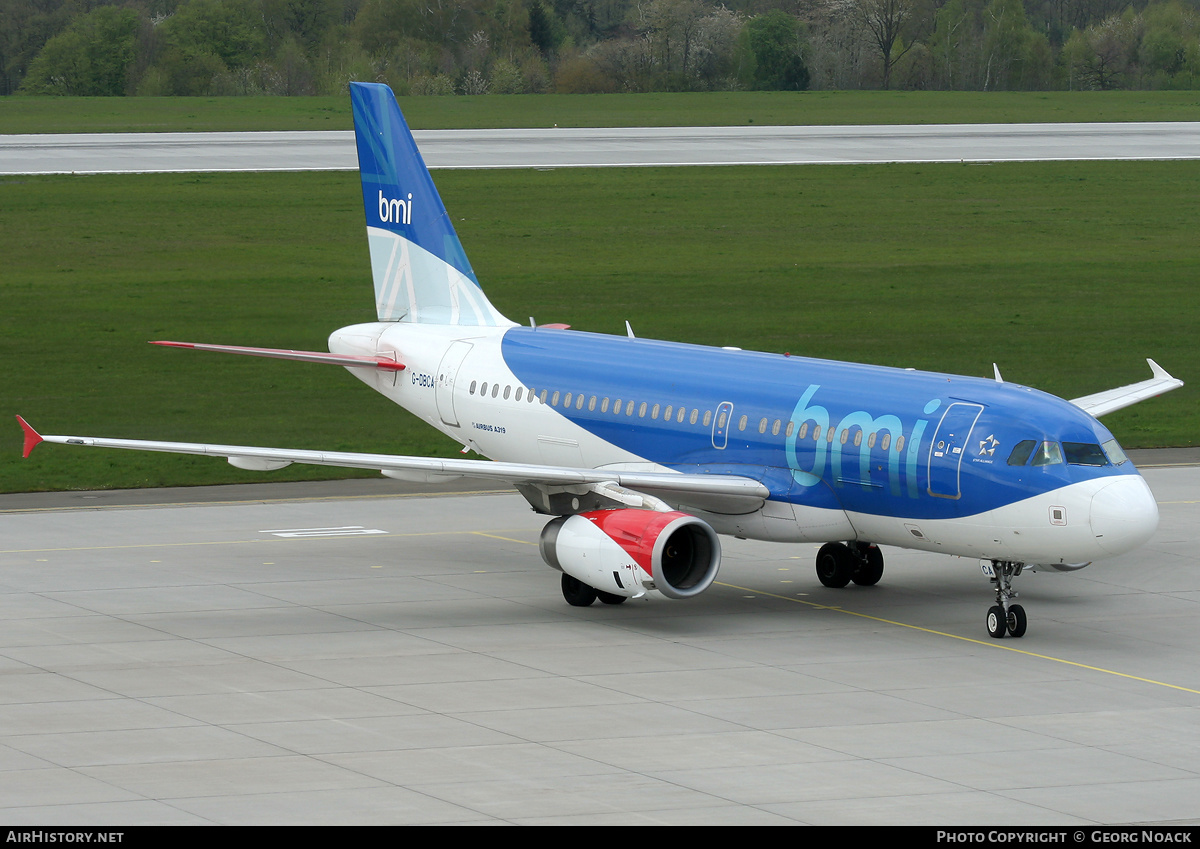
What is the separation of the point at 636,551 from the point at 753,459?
349 centimetres

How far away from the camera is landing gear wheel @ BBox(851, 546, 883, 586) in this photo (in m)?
33.7

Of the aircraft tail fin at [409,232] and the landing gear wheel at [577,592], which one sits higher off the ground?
the aircraft tail fin at [409,232]

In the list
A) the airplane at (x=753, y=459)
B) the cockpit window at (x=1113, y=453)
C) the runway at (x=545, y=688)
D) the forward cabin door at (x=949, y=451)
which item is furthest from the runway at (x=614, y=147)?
the cockpit window at (x=1113, y=453)

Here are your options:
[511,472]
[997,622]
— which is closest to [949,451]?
[997,622]

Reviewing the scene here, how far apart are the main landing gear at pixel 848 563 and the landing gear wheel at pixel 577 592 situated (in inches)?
187

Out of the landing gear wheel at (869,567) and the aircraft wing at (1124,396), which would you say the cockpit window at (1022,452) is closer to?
the landing gear wheel at (869,567)

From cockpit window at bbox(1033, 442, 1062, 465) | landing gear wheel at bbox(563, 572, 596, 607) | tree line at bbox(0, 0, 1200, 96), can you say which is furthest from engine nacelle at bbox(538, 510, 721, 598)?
tree line at bbox(0, 0, 1200, 96)

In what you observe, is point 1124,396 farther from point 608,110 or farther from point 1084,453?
point 608,110

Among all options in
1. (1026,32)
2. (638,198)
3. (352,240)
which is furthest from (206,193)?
(1026,32)

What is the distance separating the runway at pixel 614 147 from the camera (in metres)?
104

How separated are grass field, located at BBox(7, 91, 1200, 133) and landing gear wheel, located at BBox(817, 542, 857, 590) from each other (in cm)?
9609

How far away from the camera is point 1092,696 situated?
85.9 feet

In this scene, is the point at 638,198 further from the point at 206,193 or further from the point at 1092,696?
the point at 1092,696

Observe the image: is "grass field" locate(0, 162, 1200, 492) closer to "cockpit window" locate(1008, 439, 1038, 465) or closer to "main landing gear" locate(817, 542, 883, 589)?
"main landing gear" locate(817, 542, 883, 589)
